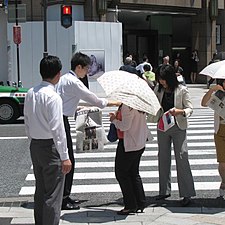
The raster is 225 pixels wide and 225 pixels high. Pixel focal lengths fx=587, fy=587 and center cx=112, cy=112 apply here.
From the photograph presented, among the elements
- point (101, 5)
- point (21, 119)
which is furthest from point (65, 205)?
point (101, 5)

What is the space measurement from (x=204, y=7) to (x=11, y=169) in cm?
2738

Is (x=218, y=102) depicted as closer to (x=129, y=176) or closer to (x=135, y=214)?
(x=129, y=176)

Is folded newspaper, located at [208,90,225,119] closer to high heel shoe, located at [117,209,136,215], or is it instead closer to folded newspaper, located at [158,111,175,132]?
folded newspaper, located at [158,111,175,132]

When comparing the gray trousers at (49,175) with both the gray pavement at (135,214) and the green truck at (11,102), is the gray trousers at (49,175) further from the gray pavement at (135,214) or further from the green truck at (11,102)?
the green truck at (11,102)

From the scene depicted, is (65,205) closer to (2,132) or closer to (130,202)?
(130,202)

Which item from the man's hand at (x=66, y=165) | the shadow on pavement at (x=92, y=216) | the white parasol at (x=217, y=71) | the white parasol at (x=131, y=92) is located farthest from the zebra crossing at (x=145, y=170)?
the man's hand at (x=66, y=165)

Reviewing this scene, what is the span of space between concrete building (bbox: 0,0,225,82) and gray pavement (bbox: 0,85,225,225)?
23209 mm

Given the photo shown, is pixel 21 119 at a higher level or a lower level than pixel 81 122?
lower

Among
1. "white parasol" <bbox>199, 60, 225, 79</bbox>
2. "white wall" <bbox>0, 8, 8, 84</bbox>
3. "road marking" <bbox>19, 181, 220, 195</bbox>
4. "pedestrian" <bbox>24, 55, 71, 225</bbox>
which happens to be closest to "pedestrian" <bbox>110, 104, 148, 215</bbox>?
"white parasol" <bbox>199, 60, 225, 79</bbox>

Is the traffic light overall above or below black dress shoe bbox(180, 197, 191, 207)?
above

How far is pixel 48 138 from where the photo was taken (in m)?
5.64

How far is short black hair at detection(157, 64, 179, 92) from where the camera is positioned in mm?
7238

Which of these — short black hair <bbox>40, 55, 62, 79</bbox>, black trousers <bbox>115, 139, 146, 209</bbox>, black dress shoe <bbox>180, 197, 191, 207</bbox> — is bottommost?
black dress shoe <bbox>180, 197, 191, 207</bbox>

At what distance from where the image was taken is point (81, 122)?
722 centimetres
